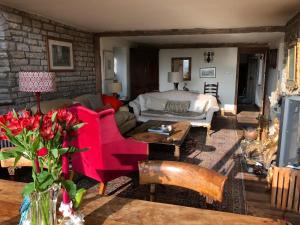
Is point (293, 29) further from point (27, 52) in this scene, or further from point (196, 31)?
point (27, 52)

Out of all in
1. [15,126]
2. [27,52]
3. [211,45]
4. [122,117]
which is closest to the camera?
[15,126]

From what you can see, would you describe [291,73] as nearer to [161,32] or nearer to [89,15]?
[161,32]

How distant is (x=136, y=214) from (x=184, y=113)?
453cm

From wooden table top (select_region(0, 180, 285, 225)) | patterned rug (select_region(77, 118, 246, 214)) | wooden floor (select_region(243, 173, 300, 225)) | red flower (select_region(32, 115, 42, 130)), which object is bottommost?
wooden floor (select_region(243, 173, 300, 225))

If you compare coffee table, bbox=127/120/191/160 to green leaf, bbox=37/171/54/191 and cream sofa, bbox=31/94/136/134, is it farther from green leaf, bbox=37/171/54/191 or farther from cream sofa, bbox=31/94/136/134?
green leaf, bbox=37/171/54/191

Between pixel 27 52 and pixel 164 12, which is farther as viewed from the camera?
pixel 27 52

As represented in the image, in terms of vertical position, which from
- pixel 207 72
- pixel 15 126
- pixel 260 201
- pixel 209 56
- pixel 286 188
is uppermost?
pixel 209 56

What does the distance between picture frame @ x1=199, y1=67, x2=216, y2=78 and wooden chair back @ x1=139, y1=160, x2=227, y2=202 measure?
7.46m

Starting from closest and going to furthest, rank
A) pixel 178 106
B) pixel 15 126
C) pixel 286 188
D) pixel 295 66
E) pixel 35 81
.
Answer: pixel 15 126 < pixel 286 188 < pixel 35 81 < pixel 295 66 < pixel 178 106

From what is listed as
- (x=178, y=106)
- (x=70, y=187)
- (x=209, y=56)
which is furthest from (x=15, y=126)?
(x=209, y=56)

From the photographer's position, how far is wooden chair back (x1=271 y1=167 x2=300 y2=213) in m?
2.32

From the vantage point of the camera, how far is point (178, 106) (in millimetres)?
5816

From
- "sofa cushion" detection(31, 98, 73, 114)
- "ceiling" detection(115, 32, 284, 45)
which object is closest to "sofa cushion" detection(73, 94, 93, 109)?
"sofa cushion" detection(31, 98, 73, 114)

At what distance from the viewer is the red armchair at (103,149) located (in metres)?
2.49
